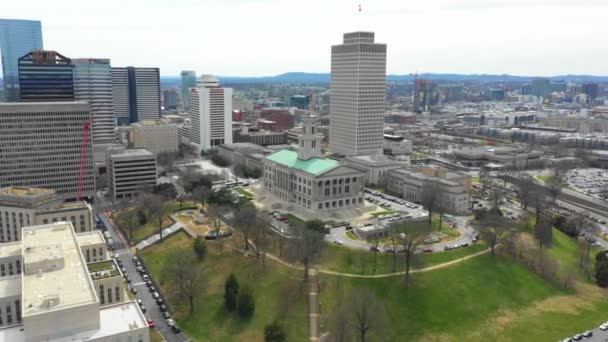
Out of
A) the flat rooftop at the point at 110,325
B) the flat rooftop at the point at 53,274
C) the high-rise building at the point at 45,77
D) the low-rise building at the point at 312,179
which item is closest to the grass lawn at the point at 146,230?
the flat rooftop at the point at 53,274

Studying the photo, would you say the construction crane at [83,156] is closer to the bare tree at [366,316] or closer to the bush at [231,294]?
the bush at [231,294]

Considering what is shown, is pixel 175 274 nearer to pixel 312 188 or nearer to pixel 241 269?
pixel 241 269

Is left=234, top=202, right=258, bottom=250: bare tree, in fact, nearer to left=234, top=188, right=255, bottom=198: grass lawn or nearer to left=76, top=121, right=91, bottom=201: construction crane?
left=234, top=188, right=255, bottom=198: grass lawn

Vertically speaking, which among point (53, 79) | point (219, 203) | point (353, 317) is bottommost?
point (353, 317)

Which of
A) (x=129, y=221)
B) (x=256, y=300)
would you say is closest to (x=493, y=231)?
(x=256, y=300)

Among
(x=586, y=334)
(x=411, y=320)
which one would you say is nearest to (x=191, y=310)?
(x=411, y=320)

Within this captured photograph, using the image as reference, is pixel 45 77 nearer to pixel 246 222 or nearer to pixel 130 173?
pixel 130 173
